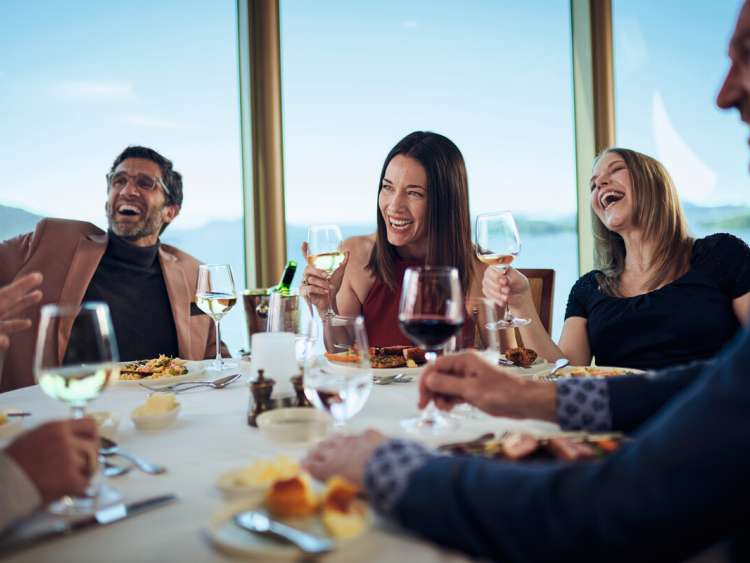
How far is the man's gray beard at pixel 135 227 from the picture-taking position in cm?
291

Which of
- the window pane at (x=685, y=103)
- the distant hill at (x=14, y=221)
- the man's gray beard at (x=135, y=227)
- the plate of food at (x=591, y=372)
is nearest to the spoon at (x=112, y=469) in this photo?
the plate of food at (x=591, y=372)

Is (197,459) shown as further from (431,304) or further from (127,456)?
(431,304)

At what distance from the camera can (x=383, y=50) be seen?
13.4 ft

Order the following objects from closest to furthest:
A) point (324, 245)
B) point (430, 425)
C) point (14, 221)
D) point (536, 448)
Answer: point (536, 448) < point (430, 425) < point (324, 245) < point (14, 221)

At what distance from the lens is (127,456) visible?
952mm

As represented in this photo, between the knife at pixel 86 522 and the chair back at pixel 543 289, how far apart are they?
2087 mm

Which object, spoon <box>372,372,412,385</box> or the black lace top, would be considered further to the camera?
the black lace top

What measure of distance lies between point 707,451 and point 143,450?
83 cm

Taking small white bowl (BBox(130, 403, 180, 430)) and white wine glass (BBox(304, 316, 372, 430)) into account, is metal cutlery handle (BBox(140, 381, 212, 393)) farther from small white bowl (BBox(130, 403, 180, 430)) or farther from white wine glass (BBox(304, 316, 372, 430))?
white wine glass (BBox(304, 316, 372, 430))

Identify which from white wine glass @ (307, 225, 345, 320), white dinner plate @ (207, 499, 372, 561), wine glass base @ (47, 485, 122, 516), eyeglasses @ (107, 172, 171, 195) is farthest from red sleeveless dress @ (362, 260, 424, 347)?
white dinner plate @ (207, 499, 372, 561)

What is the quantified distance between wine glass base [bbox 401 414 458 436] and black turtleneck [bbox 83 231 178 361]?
1867 mm

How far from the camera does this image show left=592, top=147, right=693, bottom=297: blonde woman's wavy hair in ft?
7.81

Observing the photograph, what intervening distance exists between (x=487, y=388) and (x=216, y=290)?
1146mm

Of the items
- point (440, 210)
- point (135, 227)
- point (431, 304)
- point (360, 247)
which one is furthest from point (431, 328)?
point (135, 227)
